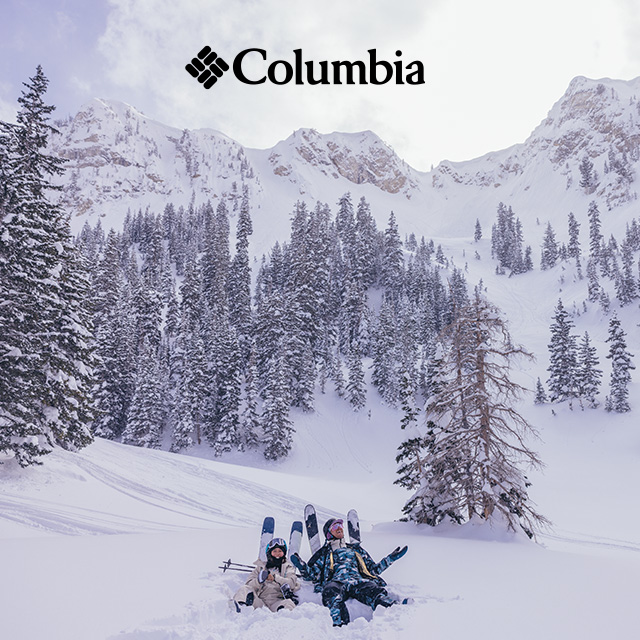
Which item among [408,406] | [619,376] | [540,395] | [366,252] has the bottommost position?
[540,395]

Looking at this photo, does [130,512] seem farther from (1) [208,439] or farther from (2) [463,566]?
(1) [208,439]

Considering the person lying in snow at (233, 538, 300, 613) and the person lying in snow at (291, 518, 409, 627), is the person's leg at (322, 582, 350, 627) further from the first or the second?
the person lying in snow at (233, 538, 300, 613)

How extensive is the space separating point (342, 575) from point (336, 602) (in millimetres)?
823

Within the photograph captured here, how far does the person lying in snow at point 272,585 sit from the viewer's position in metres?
4.89

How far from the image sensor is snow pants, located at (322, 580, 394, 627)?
4.68 m

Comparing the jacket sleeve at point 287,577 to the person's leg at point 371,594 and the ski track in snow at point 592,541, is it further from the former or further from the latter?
the ski track in snow at point 592,541

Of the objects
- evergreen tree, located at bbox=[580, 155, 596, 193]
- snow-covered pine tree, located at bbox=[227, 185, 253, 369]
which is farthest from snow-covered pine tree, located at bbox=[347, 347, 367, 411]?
evergreen tree, located at bbox=[580, 155, 596, 193]

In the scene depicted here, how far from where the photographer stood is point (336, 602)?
456 cm

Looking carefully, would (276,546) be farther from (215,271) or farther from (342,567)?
(215,271)

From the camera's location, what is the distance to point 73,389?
15172mm

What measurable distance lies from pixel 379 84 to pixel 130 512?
16223mm

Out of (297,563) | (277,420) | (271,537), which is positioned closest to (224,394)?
(277,420)

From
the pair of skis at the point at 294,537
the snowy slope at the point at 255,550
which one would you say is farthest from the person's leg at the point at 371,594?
the pair of skis at the point at 294,537

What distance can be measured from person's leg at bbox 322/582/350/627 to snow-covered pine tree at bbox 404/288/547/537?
5.42 m
